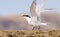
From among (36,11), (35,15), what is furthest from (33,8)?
(35,15)

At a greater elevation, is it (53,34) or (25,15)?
(25,15)

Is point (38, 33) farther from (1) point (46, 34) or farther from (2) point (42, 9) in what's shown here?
(2) point (42, 9)

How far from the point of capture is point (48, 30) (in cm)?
698

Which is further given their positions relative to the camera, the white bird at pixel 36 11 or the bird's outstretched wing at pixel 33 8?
the white bird at pixel 36 11

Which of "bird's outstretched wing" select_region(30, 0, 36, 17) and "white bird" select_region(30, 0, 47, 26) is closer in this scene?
"bird's outstretched wing" select_region(30, 0, 36, 17)

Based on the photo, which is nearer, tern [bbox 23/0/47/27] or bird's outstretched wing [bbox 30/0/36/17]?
bird's outstretched wing [bbox 30/0/36/17]

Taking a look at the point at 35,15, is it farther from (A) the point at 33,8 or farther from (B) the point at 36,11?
(A) the point at 33,8

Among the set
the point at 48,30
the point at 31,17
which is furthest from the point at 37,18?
the point at 48,30

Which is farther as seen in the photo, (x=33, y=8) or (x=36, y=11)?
(x=36, y=11)

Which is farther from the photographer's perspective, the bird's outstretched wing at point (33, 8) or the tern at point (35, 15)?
the tern at point (35, 15)

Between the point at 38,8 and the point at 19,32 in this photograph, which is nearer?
the point at 19,32

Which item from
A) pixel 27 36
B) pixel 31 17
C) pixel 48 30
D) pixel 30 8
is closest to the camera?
pixel 27 36

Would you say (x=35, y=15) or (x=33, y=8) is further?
(x=35, y=15)

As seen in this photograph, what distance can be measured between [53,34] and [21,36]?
0.61 m
